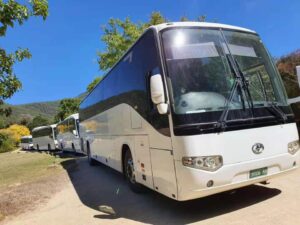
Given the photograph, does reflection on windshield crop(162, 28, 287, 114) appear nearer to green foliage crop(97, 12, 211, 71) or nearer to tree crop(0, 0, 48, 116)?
tree crop(0, 0, 48, 116)

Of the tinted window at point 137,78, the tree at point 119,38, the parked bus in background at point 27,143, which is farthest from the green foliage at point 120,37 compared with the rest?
the parked bus in background at point 27,143

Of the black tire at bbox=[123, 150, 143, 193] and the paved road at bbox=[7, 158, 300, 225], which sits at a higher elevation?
the black tire at bbox=[123, 150, 143, 193]

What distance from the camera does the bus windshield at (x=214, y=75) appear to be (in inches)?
213

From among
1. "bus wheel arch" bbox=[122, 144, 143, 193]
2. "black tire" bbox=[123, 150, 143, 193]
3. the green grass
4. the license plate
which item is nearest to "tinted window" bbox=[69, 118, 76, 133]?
the green grass

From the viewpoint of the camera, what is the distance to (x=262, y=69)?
6.28 meters

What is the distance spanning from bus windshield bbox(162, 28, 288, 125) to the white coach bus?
0.02 m

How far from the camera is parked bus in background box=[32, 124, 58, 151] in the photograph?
4038 cm

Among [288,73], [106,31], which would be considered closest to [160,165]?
[288,73]

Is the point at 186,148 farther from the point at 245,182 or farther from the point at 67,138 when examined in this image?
the point at 67,138

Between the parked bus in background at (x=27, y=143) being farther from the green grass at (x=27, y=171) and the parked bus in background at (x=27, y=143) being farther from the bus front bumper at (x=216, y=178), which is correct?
the bus front bumper at (x=216, y=178)

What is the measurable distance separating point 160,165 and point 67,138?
78.7 ft

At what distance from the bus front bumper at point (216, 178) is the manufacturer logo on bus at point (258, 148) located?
0.15 metres

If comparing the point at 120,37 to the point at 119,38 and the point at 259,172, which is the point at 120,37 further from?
the point at 259,172

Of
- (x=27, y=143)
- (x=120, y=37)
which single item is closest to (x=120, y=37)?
(x=120, y=37)
